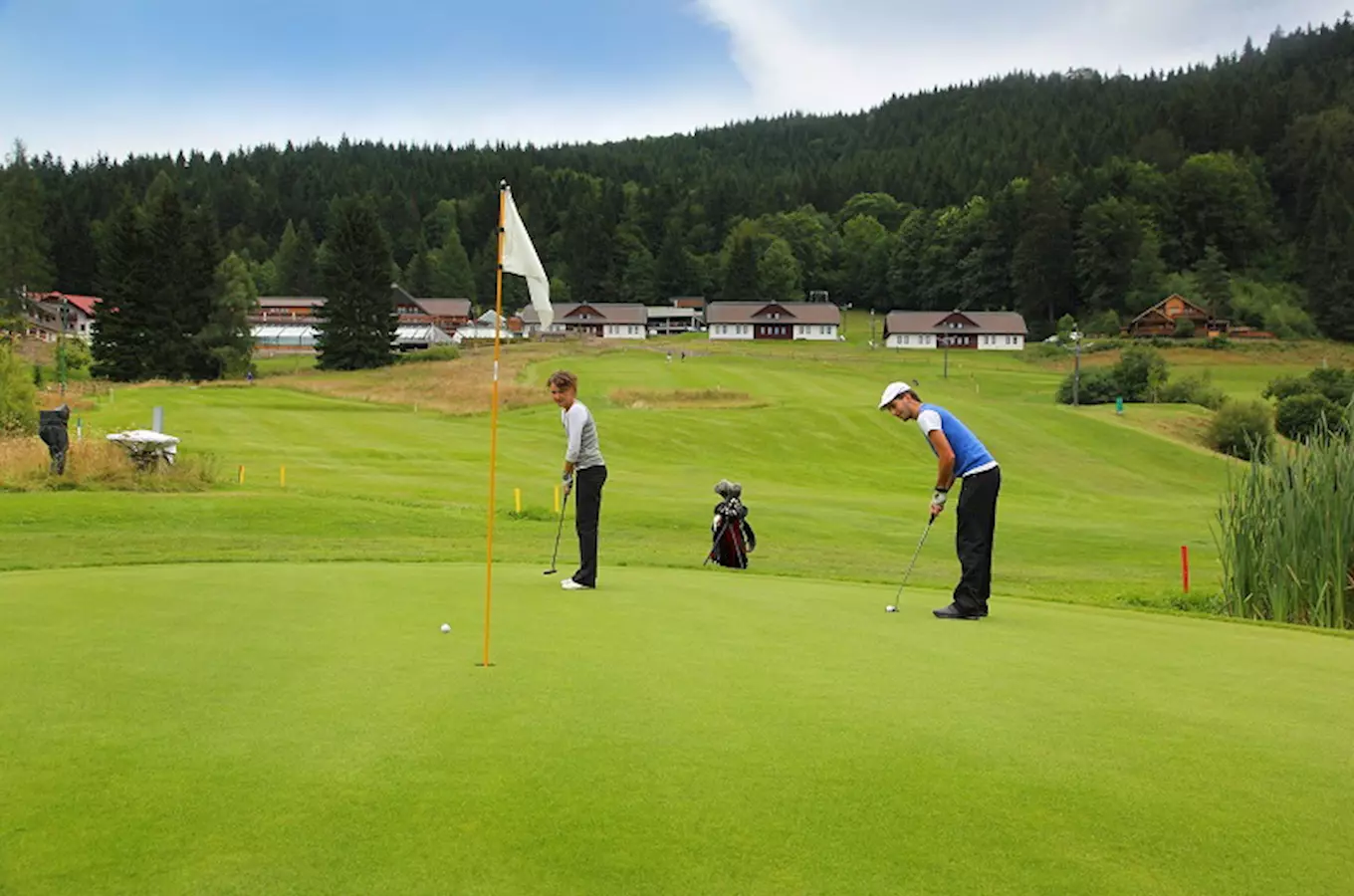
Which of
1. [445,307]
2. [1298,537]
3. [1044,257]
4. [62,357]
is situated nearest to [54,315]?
[445,307]

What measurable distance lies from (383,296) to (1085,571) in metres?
81.1

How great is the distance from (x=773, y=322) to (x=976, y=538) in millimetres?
138806

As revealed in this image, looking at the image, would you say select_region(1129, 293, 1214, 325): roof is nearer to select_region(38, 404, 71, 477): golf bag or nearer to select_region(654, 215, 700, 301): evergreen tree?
select_region(654, 215, 700, 301): evergreen tree

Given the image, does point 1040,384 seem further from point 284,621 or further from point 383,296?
point 284,621

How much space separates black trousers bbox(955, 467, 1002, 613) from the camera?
10.1 metres

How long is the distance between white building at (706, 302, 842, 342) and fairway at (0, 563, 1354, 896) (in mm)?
139731

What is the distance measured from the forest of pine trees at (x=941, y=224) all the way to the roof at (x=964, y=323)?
32.0 feet

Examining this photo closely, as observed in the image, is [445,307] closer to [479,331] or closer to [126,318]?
[479,331]

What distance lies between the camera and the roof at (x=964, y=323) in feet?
444

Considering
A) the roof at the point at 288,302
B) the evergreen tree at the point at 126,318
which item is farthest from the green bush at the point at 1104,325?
the evergreen tree at the point at 126,318

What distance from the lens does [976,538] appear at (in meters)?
10.3

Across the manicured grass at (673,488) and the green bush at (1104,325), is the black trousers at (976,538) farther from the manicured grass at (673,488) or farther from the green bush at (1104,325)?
the green bush at (1104,325)

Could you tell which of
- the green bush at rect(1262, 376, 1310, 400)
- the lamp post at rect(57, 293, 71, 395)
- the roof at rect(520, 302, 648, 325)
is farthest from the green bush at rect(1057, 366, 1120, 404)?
the roof at rect(520, 302, 648, 325)

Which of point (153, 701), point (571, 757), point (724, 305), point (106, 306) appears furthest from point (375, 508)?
point (724, 305)
